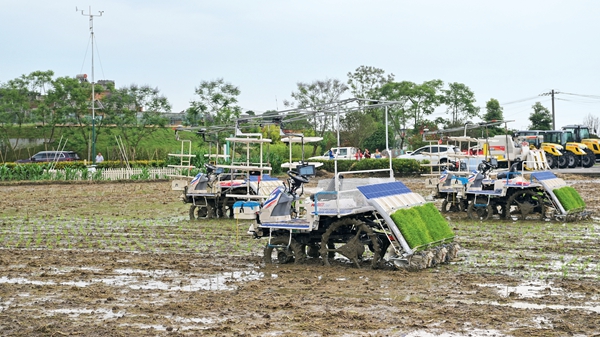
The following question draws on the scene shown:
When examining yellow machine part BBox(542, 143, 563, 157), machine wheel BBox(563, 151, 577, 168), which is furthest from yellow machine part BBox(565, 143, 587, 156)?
yellow machine part BBox(542, 143, 563, 157)

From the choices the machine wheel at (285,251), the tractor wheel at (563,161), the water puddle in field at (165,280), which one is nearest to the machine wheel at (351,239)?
the machine wheel at (285,251)

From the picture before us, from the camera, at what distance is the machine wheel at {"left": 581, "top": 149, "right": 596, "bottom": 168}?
44938 mm

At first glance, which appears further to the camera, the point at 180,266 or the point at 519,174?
the point at 519,174

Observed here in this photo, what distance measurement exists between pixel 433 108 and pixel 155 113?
2213 centimetres

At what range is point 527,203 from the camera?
1958cm

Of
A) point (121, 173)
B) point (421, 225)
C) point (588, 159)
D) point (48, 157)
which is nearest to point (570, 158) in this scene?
point (588, 159)

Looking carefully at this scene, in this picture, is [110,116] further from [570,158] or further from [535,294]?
[535,294]

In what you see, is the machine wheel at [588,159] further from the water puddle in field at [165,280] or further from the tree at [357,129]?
the water puddle in field at [165,280]

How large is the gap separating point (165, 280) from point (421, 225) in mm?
3891

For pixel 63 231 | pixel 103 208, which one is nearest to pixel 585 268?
pixel 63 231

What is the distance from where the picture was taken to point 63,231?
18.4 metres

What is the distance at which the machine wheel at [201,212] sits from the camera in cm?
2098

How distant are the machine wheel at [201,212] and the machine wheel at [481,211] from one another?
6455 millimetres

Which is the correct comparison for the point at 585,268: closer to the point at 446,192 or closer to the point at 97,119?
the point at 446,192
